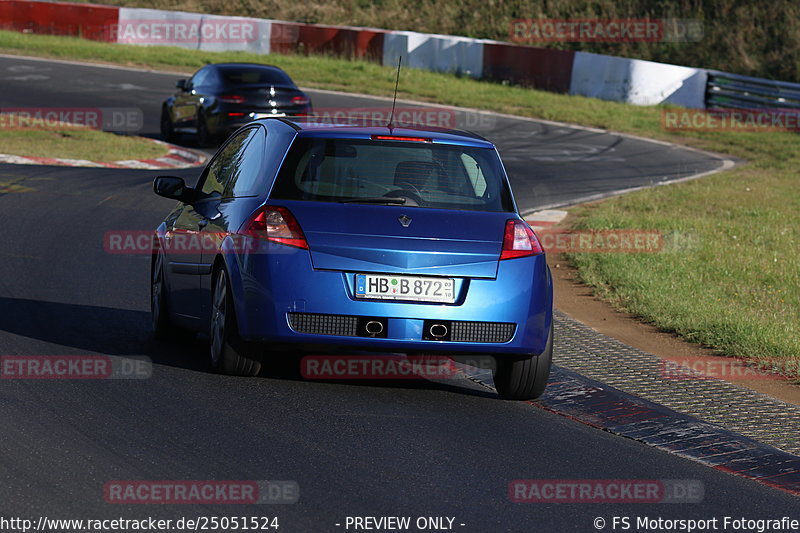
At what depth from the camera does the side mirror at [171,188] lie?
873cm

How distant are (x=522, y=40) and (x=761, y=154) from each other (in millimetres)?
20807

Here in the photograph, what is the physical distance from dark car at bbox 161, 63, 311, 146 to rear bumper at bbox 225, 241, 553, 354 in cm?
1602

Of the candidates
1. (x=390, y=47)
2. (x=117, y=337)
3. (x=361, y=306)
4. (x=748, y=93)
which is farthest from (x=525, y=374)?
(x=390, y=47)

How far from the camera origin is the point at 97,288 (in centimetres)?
1102

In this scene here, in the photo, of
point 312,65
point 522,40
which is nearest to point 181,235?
point 312,65

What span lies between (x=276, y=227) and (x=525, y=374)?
165cm

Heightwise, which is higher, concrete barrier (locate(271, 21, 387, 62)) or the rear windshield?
the rear windshield

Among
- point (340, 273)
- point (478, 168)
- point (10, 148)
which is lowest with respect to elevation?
point (10, 148)

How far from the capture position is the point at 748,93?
107ft

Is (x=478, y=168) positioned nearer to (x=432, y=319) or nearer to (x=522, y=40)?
(x=432, y=319)

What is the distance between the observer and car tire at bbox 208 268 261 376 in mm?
7688

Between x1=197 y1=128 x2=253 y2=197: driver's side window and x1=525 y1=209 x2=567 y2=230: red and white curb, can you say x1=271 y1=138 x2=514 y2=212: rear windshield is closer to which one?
x1=197 y1=128 x2=253 y2=197: driver's side window

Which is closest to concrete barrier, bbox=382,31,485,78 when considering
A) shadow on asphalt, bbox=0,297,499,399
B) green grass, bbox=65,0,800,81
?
green grass, bbox=65,0,800,81

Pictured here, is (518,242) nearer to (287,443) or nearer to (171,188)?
(287,443)
